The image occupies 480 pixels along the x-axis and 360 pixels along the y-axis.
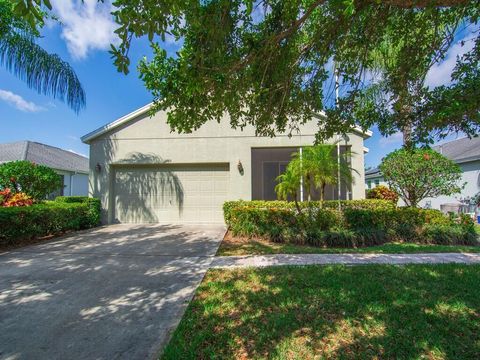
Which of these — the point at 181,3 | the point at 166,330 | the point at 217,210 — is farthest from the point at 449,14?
the point at 217,210

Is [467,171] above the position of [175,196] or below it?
above

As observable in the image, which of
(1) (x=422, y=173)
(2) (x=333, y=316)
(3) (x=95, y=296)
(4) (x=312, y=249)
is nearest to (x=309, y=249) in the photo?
(4) (x=312, y=249)

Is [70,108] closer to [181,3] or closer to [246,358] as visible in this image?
[181,3]

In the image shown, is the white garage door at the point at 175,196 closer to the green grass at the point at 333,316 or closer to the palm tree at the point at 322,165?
the palm tree at the point at 322,165

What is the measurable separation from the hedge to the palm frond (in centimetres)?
376

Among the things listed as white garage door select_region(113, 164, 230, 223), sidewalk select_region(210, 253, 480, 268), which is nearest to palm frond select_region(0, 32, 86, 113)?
white garage door select_region(113, 164, 230, 223)

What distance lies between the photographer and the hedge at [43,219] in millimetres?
7129

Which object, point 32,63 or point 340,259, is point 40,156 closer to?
point 32,63

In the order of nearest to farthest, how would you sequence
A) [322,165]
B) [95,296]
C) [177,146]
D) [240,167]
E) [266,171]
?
[95,296] → [322,165] → [240,167] → [177,146] → [266,171]

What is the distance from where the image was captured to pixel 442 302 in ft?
11.6

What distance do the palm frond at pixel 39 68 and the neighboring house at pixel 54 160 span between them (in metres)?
10.4

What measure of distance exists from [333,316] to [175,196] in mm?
9307

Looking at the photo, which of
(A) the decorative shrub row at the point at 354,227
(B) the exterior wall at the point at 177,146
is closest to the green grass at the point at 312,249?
(A) the decorative shrub row at the point at 354,227

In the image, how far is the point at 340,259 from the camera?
5633 mm
